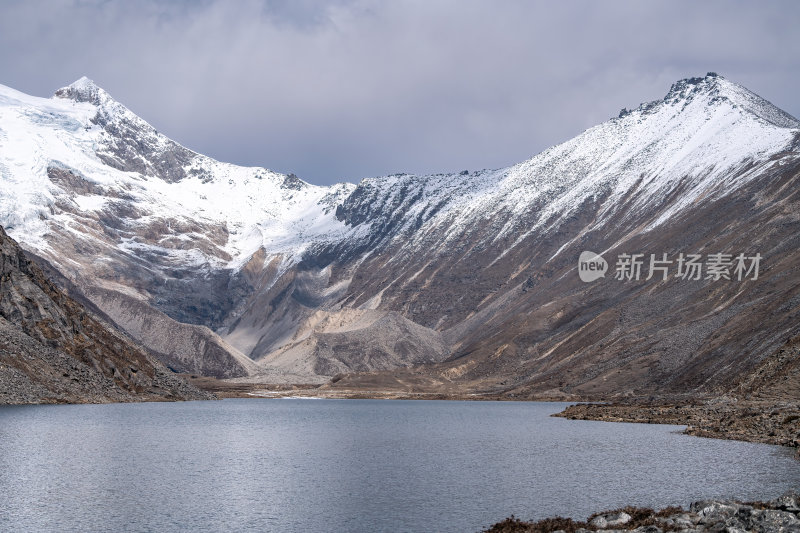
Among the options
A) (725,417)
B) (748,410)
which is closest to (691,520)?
(725,417)

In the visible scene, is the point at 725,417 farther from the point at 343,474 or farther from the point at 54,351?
the point at 54,351

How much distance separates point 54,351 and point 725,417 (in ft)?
271

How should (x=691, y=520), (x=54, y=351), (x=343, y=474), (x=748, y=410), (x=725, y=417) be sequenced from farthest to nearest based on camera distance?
(x=54, y=351) < (x=748, y=410) < (x=725, y=417) < (x=343, y=474) < (x=691, y=520)

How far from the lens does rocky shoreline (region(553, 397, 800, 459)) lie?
7244 cm

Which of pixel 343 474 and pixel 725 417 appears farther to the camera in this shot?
pixel 725 417

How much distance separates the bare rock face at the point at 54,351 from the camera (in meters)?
104

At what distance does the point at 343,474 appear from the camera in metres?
55.8

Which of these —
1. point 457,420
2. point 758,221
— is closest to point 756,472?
point 457,420

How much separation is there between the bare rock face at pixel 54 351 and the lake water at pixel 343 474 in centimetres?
1509

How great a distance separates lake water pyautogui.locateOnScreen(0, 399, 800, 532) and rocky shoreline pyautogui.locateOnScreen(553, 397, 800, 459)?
9.65 ft

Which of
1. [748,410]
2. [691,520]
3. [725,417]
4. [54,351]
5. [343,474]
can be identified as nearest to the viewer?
[691,520]

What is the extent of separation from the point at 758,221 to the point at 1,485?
584 feet

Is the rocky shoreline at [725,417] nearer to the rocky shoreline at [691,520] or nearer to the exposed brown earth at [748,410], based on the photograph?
the exposed brown earth at [748,410]

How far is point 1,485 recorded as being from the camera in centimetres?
4794
